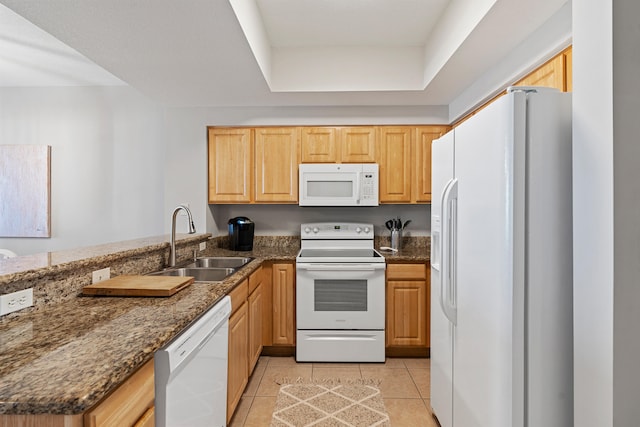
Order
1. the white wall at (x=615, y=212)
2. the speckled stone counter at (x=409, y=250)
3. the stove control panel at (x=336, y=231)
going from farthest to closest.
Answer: the stove control panel at (x=336, y=231), the speckled stone counter at (x=409, y=250), the white wall at (x=615, y=212)

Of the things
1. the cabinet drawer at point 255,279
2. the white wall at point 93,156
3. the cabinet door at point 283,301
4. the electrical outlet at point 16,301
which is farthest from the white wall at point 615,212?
the white wall at point 93,156

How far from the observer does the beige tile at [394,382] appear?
2373 millimetres

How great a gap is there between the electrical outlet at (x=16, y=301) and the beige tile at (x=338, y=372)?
1.93 m

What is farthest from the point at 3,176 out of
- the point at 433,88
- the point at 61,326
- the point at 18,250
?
the point at 433,88

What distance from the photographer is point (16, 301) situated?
1220mm

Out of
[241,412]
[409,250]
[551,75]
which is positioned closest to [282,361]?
[241,412]

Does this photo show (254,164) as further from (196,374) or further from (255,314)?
(196,374)

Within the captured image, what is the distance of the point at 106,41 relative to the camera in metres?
1.99

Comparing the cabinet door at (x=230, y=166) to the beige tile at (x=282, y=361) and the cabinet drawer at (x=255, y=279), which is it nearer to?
the cabinet drawer at (x=255, y=279)

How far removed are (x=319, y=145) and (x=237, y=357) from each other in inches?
78.3

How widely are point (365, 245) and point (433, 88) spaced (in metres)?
1.56

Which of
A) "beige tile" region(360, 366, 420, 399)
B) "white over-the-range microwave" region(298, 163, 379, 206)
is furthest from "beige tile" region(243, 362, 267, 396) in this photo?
"white over-the-range microwave" region(298, 163, 379, 206)

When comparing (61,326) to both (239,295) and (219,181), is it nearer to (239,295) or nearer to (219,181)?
(239,295)

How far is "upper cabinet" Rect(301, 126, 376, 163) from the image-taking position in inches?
128
